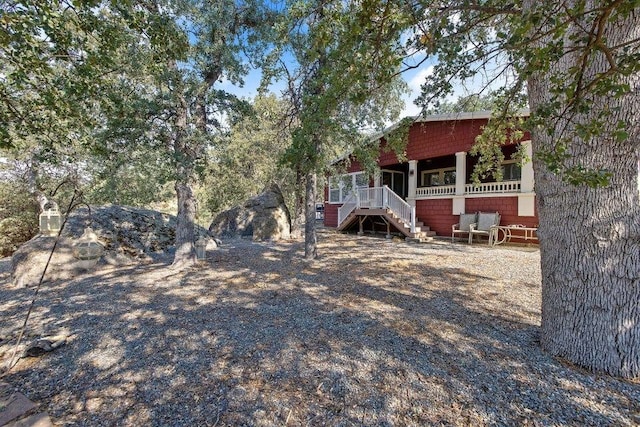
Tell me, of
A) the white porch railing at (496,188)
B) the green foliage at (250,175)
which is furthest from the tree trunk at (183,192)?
the green foliage at (250,175)

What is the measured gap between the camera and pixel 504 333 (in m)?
2.95

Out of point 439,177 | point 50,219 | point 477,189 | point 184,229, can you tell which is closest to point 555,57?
point 184,229

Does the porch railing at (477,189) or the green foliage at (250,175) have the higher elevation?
the green foliage at (250,175)

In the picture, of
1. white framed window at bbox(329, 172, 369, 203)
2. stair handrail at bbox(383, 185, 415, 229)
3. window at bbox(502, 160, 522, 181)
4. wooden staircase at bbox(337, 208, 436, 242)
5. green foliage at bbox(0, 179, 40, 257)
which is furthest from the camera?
white framed window at bbox(329, 172, 369, 203)

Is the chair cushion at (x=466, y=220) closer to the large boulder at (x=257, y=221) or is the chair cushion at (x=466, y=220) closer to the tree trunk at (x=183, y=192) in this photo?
the large boulder at (x=257, y=221)

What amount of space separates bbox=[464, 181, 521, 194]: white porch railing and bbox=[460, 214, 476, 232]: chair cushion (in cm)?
85

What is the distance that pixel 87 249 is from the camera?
17.3ft

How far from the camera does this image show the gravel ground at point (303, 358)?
1.88 meters

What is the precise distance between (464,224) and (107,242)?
10342mm

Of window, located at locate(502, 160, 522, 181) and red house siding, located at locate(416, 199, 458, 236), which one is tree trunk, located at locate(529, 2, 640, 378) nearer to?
red house siding, located at locate(416, 199, 458, 236)

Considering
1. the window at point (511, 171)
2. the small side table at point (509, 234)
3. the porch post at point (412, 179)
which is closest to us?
the small side table at point (509, 234)

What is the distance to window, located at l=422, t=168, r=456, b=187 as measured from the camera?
12633 mm

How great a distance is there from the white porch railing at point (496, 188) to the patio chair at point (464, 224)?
2.80ft

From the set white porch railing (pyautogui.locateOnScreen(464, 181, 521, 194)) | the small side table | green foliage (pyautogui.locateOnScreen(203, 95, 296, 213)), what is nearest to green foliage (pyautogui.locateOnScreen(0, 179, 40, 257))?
green foliage (pyautogui.locateOnScreen(203, 95, 296, 213))
